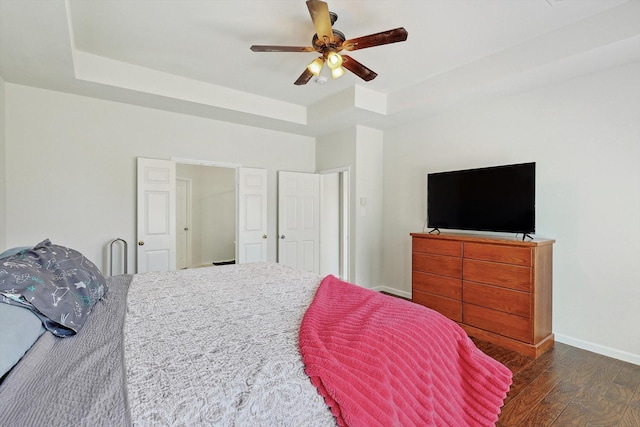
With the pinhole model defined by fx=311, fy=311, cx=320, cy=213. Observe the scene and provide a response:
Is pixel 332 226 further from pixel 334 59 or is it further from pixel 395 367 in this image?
pixel 395 367

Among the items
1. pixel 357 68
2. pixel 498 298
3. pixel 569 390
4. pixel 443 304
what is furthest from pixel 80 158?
pixel 569 390

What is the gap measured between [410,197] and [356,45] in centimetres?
247

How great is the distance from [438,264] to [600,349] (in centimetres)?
148

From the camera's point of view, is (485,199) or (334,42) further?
(485,199)

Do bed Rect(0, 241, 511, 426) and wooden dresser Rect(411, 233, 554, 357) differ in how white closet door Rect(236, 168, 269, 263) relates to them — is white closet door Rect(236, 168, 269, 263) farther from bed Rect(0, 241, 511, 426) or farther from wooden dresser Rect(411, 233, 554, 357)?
bed Rect(0, 241, 511, 426)

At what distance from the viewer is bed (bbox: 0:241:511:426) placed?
821mm

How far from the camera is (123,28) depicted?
2.53 metres

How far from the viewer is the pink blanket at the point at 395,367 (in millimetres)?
954

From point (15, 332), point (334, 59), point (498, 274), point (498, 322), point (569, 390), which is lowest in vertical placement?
point (569, 390)

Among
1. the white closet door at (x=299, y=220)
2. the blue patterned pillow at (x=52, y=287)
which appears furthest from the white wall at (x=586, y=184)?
the blue patterned pillow at (x=52, y=287)

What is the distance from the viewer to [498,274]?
9.46ft

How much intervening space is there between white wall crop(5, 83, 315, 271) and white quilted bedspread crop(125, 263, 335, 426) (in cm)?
229

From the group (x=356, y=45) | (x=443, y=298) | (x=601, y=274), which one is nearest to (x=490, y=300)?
(x=443, y=298)

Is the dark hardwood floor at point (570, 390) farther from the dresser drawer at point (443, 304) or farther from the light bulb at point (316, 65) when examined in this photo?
the light bulb at point (316, 65)
